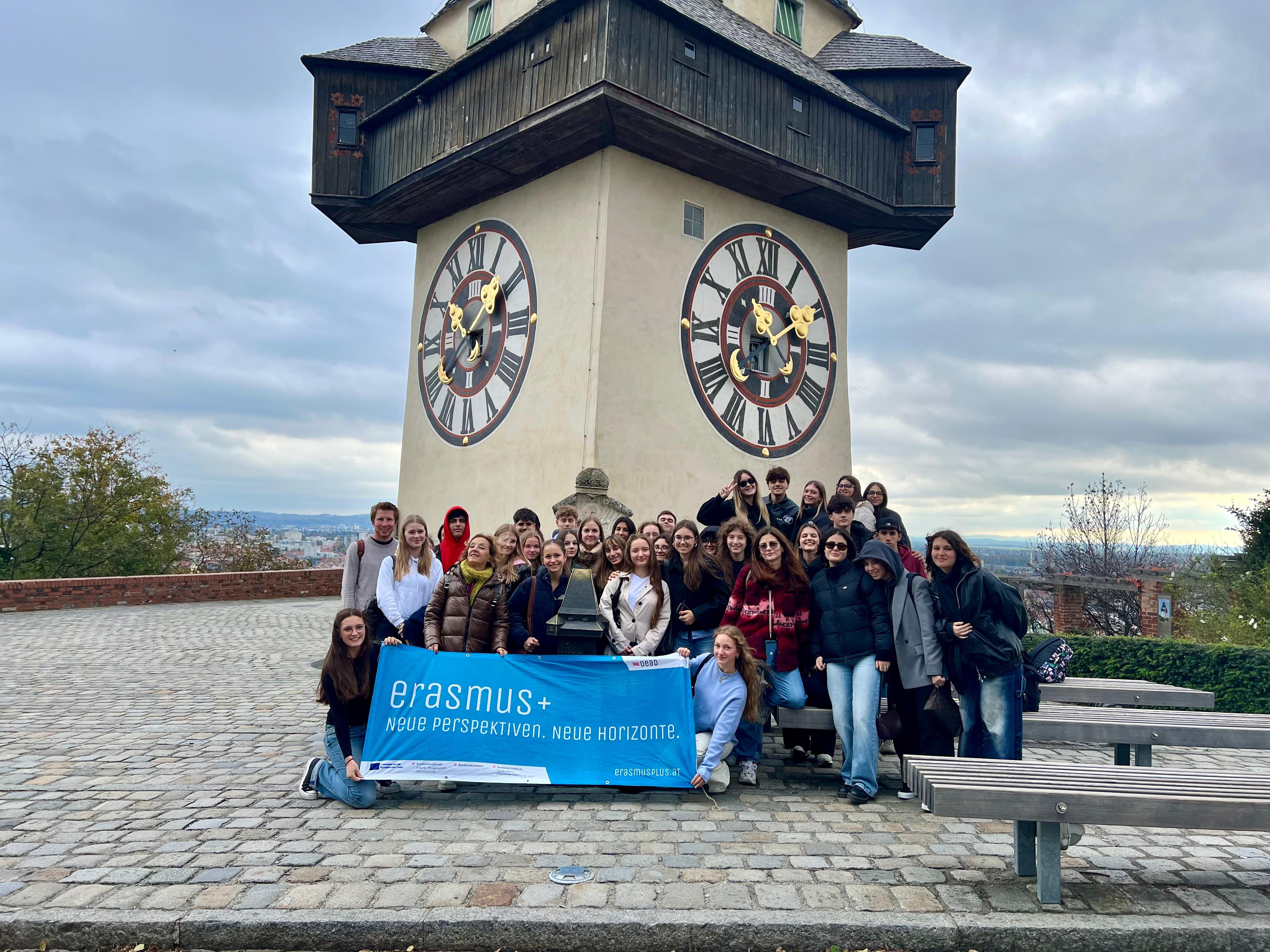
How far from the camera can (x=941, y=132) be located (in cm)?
1401

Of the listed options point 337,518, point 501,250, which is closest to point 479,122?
point 501,250

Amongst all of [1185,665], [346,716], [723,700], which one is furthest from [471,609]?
[1185,665]

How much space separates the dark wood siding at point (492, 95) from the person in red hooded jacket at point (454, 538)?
654 centimetres

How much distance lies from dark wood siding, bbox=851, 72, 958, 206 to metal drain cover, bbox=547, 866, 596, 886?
1284 centimetres

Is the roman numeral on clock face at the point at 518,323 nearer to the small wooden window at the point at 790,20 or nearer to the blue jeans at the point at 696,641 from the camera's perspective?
the small wooden window at the point at 790,20

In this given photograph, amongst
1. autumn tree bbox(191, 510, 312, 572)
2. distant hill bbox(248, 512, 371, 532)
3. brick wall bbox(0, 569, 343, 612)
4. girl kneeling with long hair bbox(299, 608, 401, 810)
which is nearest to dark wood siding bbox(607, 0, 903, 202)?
girl kneeling with long hair bbox(299, 608, 401, 810)

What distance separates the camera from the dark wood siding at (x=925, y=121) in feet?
45.8

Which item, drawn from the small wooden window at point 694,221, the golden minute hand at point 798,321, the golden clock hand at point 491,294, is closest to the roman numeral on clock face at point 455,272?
the golden clock hand at point 491,294

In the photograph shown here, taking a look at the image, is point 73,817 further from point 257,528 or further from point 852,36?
point 257,528

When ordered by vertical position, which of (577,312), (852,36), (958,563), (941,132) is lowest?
(958,563)

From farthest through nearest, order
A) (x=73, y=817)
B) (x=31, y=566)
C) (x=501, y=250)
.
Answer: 1. (x=31, y=566)
2. (x=501, y=250)
3. (x=73, y=817)

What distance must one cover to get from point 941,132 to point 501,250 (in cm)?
769

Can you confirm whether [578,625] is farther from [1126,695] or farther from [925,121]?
[925,121]

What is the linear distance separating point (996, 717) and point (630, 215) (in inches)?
348
